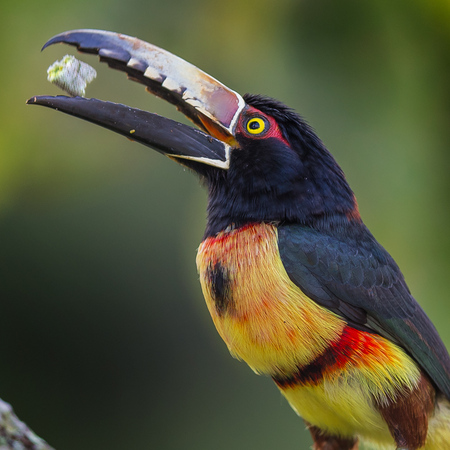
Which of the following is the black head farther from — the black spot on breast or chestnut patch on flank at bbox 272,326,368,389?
chestnut patch on flank at bbox 272,326,368,389

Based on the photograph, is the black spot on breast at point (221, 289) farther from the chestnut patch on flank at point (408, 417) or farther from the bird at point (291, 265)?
the chestnut patch on flank at point (408, 417)

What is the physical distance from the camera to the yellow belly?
262 centimetres

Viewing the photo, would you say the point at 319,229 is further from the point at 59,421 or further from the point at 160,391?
the point at 59,421

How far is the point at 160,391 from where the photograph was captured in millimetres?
5051

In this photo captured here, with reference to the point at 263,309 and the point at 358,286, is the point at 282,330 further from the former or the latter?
the point at 358,286

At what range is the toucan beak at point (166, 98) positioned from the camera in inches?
108

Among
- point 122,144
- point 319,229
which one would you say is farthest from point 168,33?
point 319,229

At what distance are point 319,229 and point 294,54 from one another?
2759 millimetres

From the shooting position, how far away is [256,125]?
118 inches

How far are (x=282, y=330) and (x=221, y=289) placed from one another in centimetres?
31

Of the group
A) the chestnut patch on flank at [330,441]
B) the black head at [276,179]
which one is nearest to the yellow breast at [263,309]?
the black head at [276,179]

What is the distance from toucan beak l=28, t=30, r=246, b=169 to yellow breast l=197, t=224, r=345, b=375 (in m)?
0.44

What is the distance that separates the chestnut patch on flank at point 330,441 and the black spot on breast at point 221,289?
0.94 metres

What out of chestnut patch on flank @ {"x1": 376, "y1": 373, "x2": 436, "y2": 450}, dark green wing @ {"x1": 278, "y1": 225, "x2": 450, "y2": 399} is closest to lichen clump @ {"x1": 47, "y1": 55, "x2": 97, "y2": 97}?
dark green wing @ {"x1": 278, "y1": 225, "x2": 450, "y2": 399}
